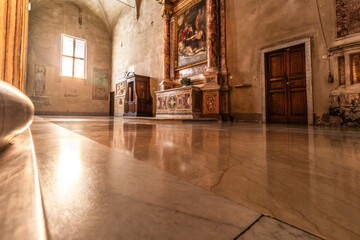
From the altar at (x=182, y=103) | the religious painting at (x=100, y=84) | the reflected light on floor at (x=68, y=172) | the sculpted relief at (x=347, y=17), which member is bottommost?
the reflected light on floor at (x=68, y=172)

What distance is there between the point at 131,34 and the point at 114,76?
9.94 ft

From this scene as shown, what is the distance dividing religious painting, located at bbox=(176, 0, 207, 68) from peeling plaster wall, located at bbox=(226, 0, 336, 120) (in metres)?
0.95

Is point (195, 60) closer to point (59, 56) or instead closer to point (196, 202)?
point (196, 202)

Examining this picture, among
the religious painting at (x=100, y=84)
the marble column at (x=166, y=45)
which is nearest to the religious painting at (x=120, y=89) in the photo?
the religious painting at (x=100, y=84)

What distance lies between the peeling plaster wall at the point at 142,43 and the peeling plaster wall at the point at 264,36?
362 centimetres

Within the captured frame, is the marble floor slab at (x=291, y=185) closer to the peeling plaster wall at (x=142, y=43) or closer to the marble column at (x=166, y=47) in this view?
the marble column at (x=166, y=47)

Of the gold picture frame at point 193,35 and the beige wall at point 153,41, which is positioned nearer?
the beige wall at point 153,41

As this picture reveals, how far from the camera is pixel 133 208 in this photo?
0.87 feet

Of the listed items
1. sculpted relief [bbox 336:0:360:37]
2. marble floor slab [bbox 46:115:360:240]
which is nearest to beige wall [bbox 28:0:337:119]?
sculpted relief [bbox 336:0:360:37]

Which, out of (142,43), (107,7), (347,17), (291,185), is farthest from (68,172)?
(107,7)

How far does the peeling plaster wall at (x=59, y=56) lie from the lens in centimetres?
1001

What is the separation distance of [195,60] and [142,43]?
3980 millimetres

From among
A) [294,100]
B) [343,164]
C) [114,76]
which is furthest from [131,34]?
[343,164]

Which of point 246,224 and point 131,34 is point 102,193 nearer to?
point 246,224
